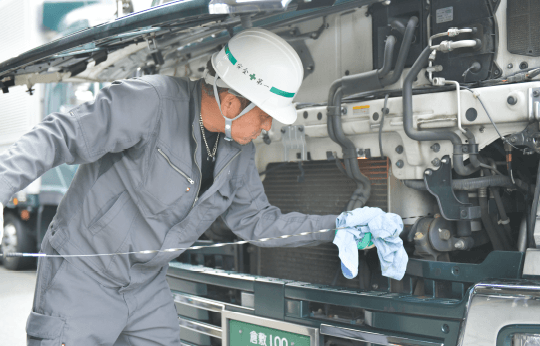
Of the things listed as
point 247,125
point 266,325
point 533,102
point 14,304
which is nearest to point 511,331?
point 533,102

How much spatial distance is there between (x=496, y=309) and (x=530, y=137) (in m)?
0.64

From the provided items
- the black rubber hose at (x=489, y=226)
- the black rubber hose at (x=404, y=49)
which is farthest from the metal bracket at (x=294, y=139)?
the black rubber hose at (x=489, y=226)

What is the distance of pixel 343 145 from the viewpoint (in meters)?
2.39

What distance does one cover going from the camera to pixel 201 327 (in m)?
2.73

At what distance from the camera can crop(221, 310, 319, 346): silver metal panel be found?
2.26 meters

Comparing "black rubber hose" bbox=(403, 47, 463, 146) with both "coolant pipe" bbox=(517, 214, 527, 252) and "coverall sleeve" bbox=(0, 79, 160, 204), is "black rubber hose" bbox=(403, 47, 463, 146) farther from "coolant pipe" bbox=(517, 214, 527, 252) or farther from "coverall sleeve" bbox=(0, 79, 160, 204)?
"coverall sleeve" bbox=(0, 79, 160, 204)

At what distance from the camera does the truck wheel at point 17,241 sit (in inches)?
270

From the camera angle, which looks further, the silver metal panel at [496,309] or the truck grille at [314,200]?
the truck grille at [314,200]

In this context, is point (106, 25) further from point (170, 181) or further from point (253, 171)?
point (253, 171)

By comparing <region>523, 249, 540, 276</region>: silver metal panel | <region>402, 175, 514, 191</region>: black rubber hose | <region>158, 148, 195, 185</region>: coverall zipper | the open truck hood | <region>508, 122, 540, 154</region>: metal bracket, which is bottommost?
<region>523, 249, 540, 276</region>: silver metal panel

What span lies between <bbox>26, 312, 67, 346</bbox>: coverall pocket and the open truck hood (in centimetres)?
115

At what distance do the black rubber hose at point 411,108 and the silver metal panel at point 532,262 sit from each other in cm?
54

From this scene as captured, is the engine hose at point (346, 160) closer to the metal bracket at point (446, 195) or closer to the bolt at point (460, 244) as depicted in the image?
the metal bracket at point (446, 195)

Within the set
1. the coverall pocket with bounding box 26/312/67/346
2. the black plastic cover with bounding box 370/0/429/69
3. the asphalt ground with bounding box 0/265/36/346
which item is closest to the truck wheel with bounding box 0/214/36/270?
the asphalt ground with bounding box 0/265/36/346
